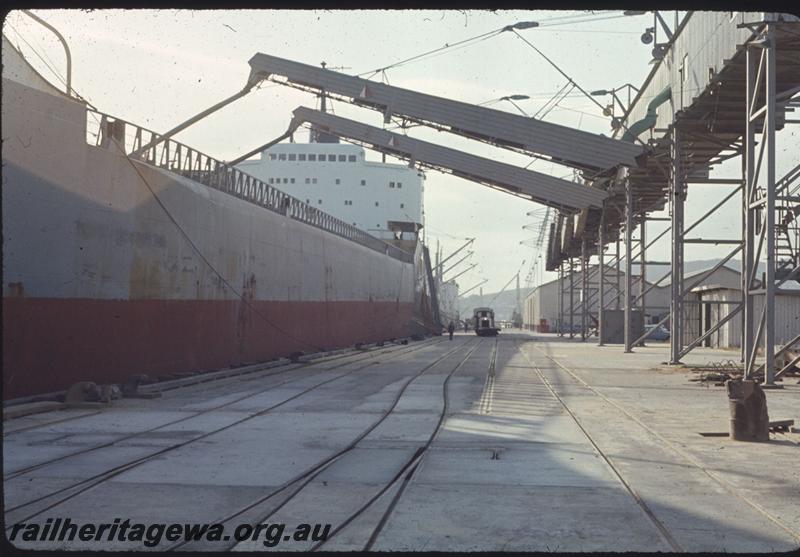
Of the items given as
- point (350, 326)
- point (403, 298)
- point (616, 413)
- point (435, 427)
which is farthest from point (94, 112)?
point (403, 298)

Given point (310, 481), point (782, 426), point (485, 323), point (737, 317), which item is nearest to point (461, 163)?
point (737, 317)

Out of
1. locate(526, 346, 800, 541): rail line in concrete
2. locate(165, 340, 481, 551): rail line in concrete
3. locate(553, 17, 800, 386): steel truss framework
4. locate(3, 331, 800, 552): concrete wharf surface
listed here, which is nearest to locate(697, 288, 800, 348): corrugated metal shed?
locate(553, 17, 800, 386): steel truss framework

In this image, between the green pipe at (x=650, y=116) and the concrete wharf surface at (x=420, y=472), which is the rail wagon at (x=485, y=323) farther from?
the concrete wharf surface at (x=420, y=472)

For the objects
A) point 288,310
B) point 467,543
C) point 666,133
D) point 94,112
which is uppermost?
point 666,133

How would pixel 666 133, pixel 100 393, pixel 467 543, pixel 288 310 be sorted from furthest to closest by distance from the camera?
1. pixel 288 310
2. pixel 666 133
3. pixel 100 393
4. pixel 467 543

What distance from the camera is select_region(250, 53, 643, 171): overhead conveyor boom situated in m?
29.5

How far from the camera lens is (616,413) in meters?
13.1

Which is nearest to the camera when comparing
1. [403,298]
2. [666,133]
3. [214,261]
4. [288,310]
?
[214,261]

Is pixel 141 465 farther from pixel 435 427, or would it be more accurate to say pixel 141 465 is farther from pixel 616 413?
pixel 616 413

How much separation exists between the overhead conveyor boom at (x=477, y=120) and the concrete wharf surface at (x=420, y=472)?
15.9 metres

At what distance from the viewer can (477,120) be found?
98.1 feet

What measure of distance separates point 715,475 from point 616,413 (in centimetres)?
505

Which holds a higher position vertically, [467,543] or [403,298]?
[403,298]

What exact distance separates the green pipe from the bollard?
16.4 metres
